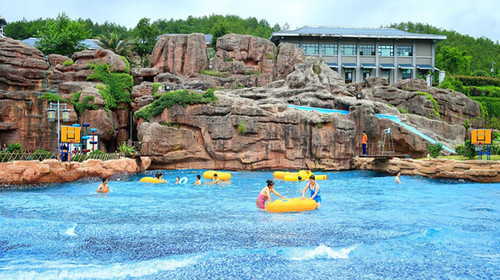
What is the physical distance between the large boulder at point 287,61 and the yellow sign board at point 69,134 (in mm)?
19322

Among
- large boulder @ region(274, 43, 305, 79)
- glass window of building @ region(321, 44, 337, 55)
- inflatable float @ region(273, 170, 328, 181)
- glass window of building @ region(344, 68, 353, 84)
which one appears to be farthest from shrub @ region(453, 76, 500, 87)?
inflatable float @ region(273, 170, 328, 181)

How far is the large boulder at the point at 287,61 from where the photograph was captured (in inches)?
1375

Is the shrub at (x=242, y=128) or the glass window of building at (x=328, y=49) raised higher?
the glass window of building at (x=328, y=49)

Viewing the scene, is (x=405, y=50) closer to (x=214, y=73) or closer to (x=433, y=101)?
(x=433, y=101)

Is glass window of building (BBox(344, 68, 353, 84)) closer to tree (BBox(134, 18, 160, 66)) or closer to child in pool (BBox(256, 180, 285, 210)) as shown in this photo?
tree (BBox(134, 18, 160, 66))

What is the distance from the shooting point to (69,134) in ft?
61.8

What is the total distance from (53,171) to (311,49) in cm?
3759

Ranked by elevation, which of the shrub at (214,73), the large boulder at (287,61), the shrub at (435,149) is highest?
the large boulder at (287,61)

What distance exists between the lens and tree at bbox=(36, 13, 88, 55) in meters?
38.6

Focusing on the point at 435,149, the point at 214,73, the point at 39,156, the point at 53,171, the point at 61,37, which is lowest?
the point at 53,171

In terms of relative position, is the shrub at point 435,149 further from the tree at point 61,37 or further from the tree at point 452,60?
the tree at point 61,37

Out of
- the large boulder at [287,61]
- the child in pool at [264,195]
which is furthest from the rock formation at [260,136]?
the child in pool at [264,195]

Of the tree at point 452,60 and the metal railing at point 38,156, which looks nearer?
the metal railing at point 38,156

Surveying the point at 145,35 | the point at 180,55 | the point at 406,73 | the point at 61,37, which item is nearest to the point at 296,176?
the point at 180,55
